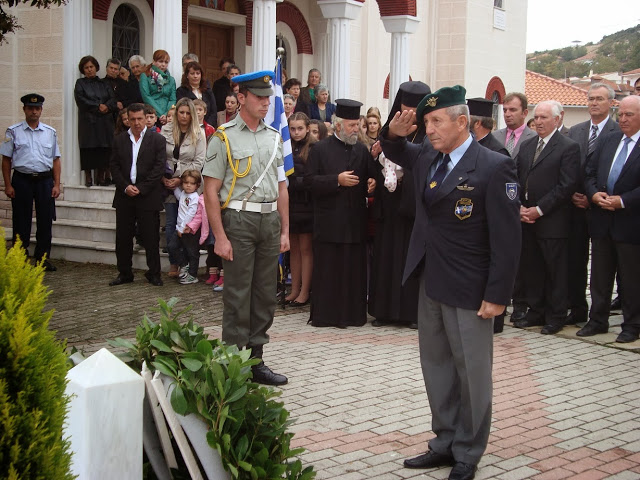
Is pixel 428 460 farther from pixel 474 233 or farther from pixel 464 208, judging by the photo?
pixel 464 208

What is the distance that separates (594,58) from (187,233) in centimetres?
10789

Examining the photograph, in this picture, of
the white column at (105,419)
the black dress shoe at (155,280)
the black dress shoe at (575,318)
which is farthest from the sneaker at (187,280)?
the white column at (105,419)

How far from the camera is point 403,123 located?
483 cm

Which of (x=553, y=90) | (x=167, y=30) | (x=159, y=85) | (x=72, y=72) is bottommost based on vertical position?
(x=159, y=85)

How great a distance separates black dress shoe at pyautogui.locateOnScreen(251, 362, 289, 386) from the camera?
6.29m

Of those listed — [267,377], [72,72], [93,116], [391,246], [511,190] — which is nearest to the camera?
[511,190]

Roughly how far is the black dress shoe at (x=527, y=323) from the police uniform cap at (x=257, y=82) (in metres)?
3.89

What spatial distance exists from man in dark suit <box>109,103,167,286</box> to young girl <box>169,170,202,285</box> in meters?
0.26

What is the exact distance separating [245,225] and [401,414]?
5.66 feet

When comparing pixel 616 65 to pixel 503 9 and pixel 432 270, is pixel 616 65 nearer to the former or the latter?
pixel 503 9

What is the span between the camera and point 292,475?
394cm

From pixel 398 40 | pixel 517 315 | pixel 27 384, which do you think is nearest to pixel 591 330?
pixel 517 315

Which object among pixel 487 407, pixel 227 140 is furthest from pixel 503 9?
pixel 487 407

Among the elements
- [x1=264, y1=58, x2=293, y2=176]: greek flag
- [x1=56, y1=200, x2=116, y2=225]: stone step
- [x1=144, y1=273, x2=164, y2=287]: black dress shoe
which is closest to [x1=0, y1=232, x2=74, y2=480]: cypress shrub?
[x1=264, y1=58, x2=293, y2=176]: greek flag
